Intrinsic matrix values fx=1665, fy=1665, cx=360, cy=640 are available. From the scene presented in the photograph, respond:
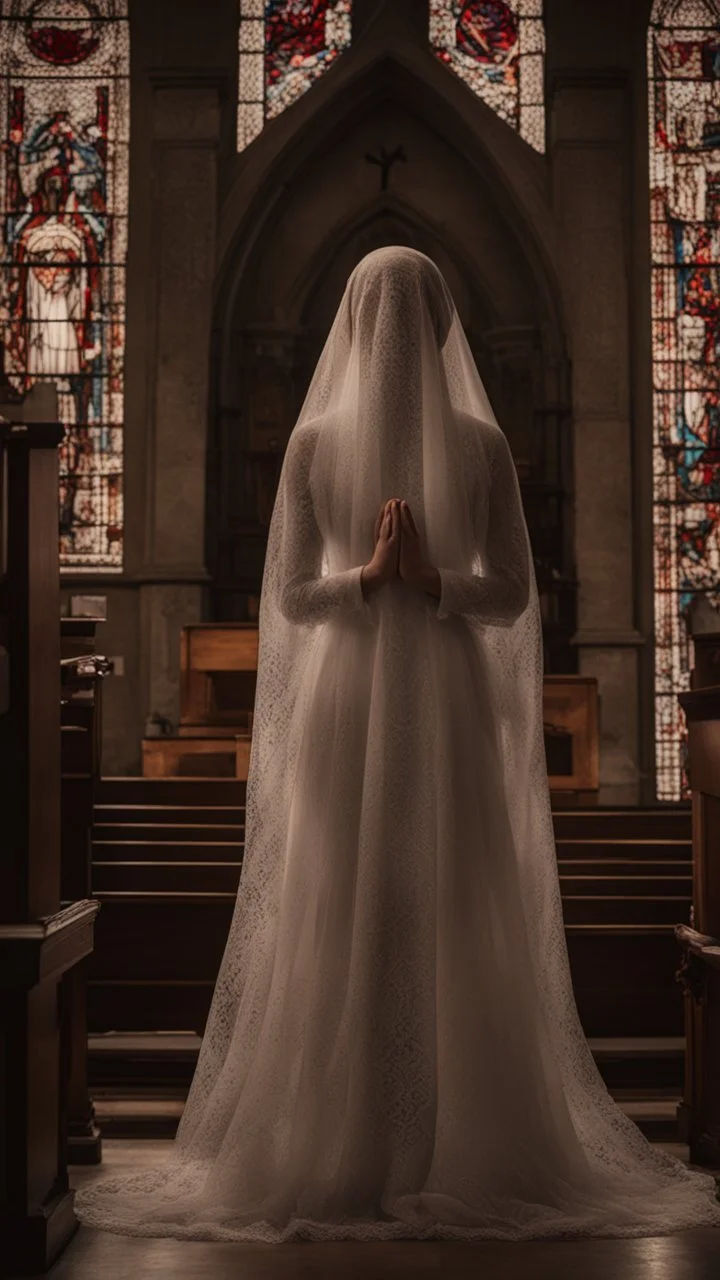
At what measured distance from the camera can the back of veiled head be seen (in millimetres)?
3439

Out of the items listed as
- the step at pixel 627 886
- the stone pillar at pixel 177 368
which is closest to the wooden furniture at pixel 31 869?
the step at pixel 627 886

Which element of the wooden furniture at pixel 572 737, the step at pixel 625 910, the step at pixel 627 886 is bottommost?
the step at pixel 625 910

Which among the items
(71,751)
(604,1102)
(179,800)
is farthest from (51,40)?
(604,1102)

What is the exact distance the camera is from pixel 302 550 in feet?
11.6

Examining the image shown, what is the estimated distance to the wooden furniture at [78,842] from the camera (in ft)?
13.2

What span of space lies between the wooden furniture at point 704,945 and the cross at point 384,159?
9202 mm

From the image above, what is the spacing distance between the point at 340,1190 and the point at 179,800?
4853mm

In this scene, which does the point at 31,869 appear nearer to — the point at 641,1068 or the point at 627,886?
the point at 641,1068

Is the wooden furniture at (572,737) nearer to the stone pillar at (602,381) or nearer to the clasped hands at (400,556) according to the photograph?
the stone pillar at (602,381)

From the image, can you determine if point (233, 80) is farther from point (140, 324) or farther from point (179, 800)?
point (179, 800)

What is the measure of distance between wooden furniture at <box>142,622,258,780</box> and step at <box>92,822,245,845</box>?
8.23ft

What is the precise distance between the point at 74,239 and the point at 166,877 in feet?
25.0

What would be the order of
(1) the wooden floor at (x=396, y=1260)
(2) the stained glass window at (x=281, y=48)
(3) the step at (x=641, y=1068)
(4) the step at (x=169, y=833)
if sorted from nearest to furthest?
(1) the wooden floor at (x=396, y=1260)
(3) the step at (x=641, y=1068)
(4) the step at (x=169, y=833)
(2) the stained glass window at (x=281, y=48)

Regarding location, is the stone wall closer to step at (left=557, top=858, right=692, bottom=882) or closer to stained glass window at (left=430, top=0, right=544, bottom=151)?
stained glass window at (left=430, top=0, right=544, bottom=151)
